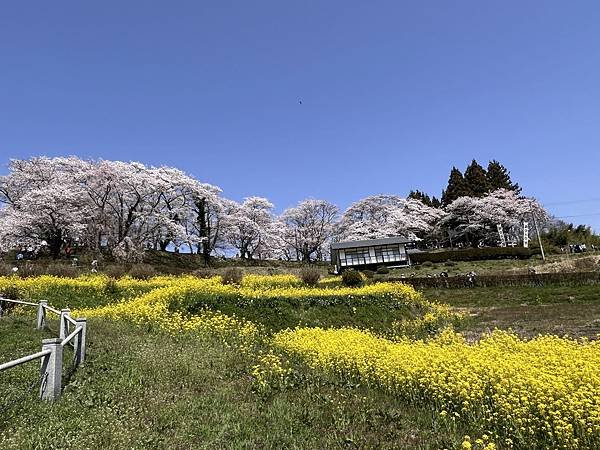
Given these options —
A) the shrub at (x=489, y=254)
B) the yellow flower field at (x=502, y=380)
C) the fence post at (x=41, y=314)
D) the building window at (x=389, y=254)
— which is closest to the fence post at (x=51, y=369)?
the yellow flower field at (x=502, y=380)

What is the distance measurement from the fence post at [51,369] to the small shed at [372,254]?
39.2 metres

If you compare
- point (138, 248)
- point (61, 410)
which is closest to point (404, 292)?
point (61, 410)

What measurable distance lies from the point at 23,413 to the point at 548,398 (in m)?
5.69

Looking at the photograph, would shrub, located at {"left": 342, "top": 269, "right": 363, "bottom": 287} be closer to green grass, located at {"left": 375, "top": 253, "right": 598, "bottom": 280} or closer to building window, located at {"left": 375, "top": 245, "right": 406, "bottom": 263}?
green grass, located at {"left": 375, "top": 253, "right": 598, "bottom": 280}

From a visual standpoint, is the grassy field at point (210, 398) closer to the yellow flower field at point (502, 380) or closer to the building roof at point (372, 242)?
the yellow flower field at point (502, 380)

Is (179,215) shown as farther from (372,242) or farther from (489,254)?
(489,254)

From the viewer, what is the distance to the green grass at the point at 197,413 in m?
4.28

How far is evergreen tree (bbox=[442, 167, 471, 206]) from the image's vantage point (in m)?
59.3

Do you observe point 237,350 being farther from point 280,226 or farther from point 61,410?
point 280,226

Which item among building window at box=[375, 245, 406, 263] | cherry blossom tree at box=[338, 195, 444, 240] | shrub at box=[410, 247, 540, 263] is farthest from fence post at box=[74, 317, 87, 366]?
cherry blossom tree at box=[338, 195, 444, 240]

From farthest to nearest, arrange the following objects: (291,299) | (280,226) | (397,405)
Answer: (280,226)
(291,299)
(397,405)

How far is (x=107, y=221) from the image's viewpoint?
3475 cm

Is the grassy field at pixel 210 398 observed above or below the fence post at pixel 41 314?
below

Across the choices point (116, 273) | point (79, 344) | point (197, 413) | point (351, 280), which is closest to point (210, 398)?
point (197, 413)
